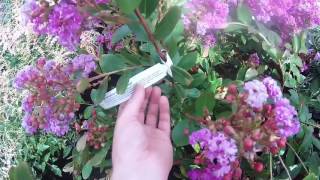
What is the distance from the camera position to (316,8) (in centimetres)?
130

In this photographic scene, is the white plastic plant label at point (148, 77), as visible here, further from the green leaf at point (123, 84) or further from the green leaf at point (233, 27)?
the green leaf at point (233, 27)

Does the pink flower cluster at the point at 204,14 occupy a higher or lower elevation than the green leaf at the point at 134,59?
higher

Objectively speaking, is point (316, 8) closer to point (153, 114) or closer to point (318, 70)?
point (318, 70)

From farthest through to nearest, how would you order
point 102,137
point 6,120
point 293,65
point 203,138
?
point 6,120, point 293,65, point 102,137, point 203,138

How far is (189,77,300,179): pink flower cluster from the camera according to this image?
2.93 feet

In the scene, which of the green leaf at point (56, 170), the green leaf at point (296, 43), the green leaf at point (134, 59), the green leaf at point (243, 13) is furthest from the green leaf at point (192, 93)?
the green leaf at point (56, 170)

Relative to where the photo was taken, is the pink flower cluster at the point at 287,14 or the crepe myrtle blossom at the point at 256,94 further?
the pink flower cluster at the point at 287,14

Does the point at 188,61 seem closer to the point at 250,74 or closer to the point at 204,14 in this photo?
the point at 204,14

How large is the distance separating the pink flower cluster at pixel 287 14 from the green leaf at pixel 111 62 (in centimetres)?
36

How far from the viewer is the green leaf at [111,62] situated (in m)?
1.09

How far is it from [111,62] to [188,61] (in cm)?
17

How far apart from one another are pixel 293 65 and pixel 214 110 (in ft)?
1.14

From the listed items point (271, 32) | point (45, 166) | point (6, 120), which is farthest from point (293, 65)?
point (6, 120)

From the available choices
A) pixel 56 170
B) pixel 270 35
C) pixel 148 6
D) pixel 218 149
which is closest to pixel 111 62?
pixel 148 6
